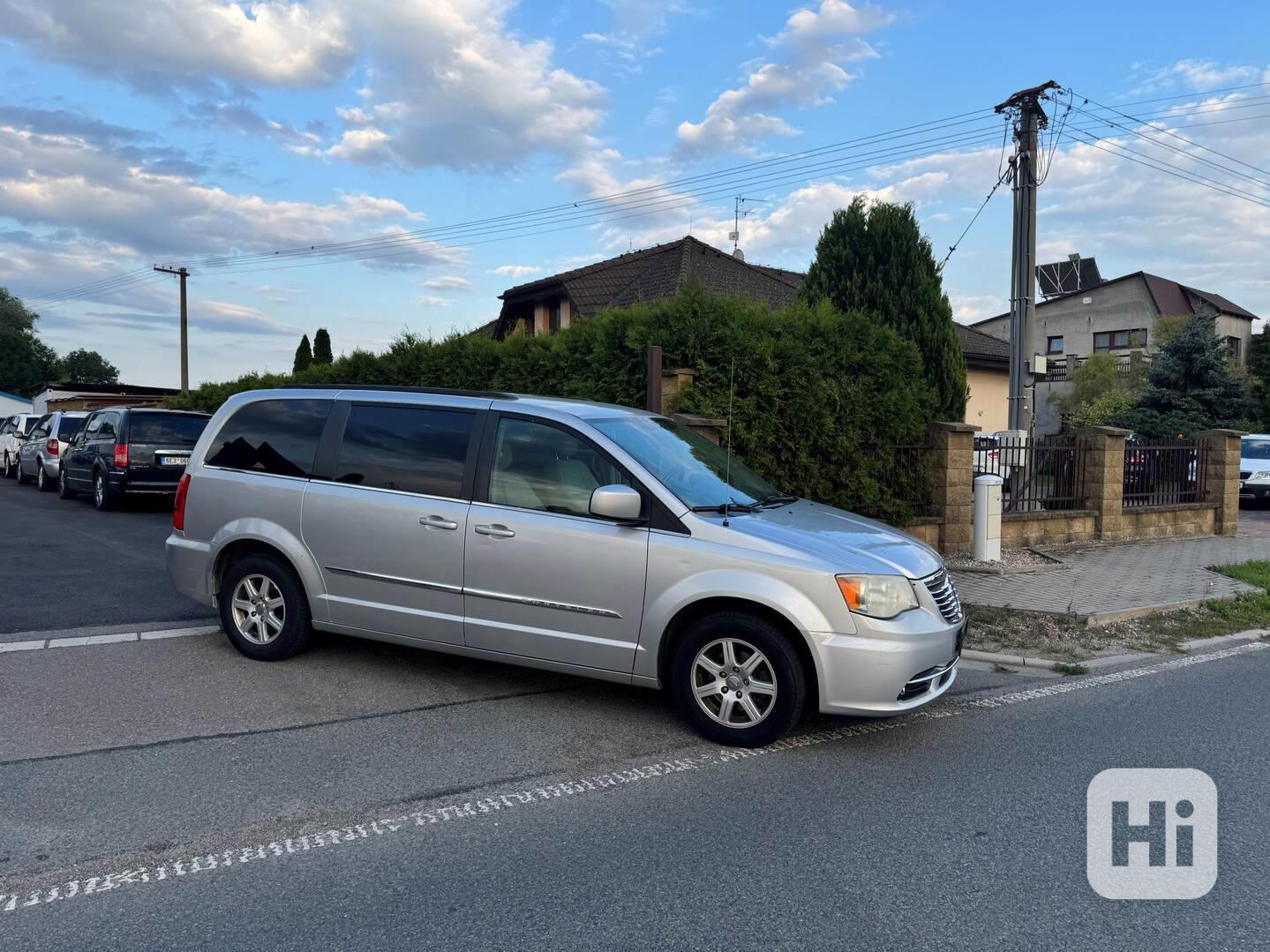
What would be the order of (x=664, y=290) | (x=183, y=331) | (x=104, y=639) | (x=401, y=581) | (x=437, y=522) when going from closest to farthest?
(x=437, y=522)
(x=401, y=581)
(x=104, y=639)
(x=664, y=290)
(x=183, y=331)

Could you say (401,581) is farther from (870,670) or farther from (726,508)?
(870,670)

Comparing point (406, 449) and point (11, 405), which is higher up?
point (11, 405)

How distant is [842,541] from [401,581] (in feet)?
8.54

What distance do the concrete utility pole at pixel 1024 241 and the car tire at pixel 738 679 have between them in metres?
12.2

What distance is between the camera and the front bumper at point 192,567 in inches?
252

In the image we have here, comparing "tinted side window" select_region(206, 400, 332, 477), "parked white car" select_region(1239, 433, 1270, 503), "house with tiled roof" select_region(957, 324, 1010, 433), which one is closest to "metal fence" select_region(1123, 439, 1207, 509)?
"parked white car" select_region(1239, 433, 1270, 503)

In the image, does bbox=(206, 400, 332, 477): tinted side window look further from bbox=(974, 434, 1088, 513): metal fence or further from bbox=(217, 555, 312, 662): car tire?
bbox=(974, 434, 1088, 513): metal fence

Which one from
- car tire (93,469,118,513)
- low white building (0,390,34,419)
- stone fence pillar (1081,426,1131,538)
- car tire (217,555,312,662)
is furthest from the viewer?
low white building (0,390,34,419)

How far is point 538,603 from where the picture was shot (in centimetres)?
521

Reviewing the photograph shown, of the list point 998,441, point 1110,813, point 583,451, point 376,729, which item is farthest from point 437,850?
point 998,441

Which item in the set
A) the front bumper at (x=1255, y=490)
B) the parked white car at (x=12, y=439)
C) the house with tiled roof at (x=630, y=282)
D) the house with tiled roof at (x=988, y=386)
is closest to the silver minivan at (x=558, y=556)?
the house with tiled roof at (x=630, y=282)

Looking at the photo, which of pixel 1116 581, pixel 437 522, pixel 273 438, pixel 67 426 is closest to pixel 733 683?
pixel 437 522

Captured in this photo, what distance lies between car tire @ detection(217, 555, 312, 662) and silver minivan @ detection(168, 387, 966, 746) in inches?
0.6

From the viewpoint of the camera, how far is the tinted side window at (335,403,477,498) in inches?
223
